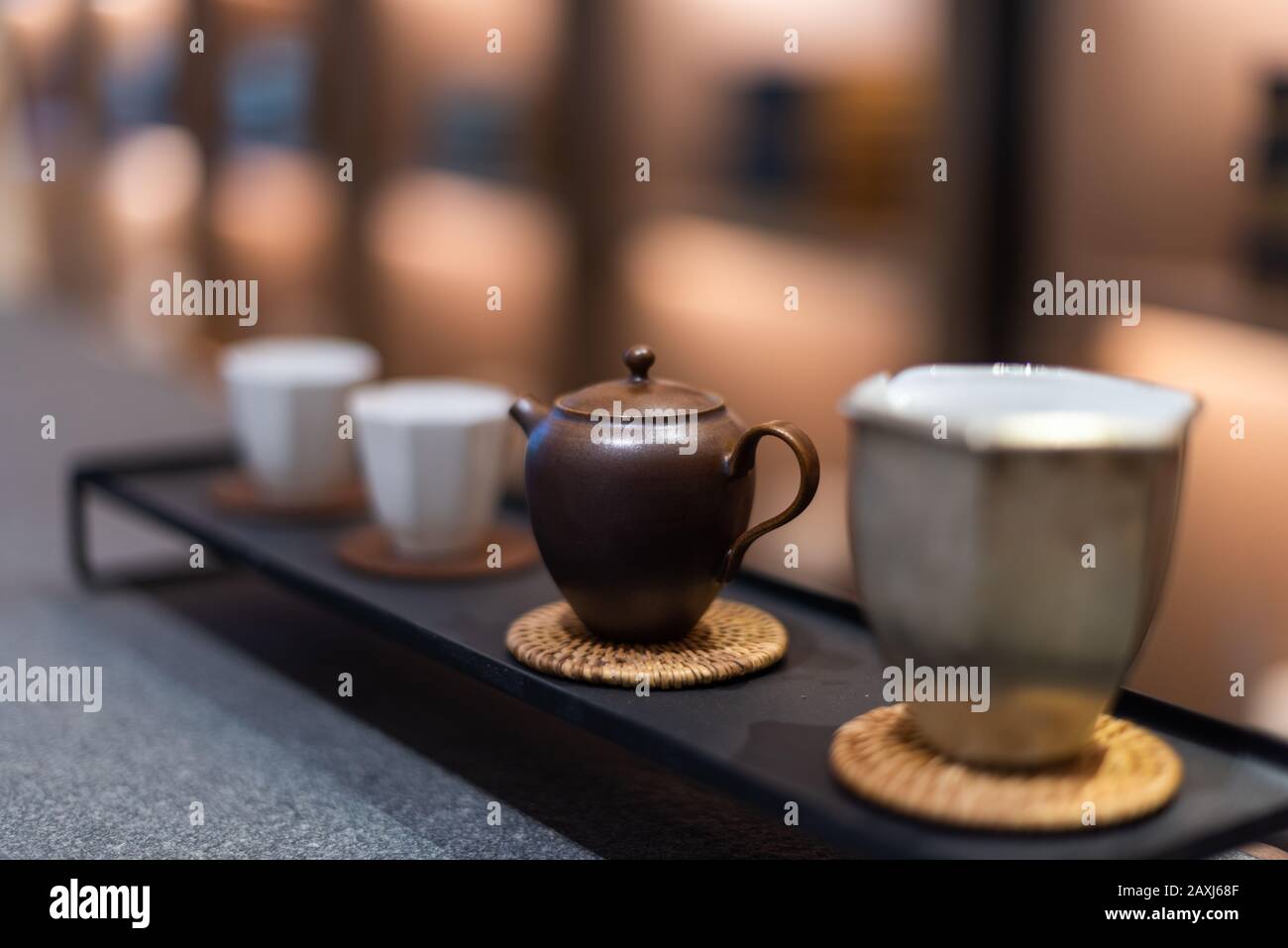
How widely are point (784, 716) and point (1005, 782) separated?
0.14m

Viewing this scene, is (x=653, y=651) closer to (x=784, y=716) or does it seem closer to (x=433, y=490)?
(x=784, y=716)

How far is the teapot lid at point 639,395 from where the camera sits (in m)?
0.84

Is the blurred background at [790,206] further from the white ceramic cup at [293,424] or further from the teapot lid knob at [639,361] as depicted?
the white ceramic cup at [293,424]

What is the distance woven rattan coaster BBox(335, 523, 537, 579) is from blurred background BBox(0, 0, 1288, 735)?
0.22 meters

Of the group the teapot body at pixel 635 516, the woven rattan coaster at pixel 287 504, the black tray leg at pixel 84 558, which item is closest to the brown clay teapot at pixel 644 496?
the teapot body at pixel 635 516

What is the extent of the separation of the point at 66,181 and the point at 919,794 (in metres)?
5.56

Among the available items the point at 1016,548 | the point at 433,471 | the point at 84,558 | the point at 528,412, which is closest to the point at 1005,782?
the point at 1016,548

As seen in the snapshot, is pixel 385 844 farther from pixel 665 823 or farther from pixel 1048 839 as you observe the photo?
pixel 1048 839

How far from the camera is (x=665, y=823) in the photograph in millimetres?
896

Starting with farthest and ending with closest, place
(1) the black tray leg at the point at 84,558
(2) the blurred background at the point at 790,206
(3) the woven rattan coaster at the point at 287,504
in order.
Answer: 1. (2) the blurred background at the point at 790,206
2. (1) the black tray leg at the point at 84,558
3. (3) the woven rattan coaster at the point at 287,504

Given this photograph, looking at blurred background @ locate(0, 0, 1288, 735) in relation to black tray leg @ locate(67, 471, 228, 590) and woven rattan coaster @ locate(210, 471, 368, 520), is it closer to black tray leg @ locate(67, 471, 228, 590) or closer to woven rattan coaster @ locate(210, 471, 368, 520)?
woven rattan coaster @ locate(210, 471, 368, 520)

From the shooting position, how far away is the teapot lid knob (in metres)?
0.86

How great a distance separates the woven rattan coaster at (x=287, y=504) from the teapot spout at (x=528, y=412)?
1.16 feet
